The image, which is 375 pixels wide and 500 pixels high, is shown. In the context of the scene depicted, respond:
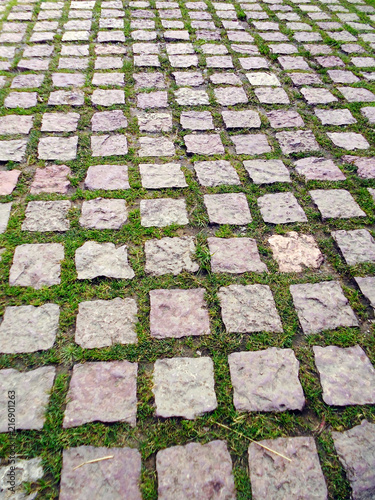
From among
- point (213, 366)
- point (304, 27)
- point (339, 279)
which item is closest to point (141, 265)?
point (213, 366)

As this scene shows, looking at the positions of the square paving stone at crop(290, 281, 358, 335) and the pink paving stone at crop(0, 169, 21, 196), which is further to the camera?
the pink paving stone at crop(0, 169, 21, 196)

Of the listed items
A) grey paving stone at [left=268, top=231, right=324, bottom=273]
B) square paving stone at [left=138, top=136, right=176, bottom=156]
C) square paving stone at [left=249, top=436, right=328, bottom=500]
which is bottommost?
square paving stone at [left=249, top=436, right=328, bottom=500]

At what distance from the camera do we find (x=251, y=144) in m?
3.59

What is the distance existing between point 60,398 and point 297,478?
121 centimetres

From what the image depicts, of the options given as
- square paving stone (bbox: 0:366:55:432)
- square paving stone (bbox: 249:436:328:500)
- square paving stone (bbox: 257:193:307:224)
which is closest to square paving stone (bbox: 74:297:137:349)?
square paving stone (bbox: 0:366:55:432)

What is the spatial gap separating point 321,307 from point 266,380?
64 centimetres

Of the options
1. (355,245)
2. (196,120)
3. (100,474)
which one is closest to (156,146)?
(196,120)

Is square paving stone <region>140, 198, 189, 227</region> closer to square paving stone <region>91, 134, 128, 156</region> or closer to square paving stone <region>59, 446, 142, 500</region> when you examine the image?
square paving stone <region>91, 134, 128, 156</region>

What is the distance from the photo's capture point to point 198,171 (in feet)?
10.8

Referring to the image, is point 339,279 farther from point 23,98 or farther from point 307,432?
point 23,98

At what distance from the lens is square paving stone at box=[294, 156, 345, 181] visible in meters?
3.29

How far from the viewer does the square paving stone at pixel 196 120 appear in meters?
3.74

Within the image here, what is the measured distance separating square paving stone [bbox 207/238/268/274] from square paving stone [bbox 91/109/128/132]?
1.66 m

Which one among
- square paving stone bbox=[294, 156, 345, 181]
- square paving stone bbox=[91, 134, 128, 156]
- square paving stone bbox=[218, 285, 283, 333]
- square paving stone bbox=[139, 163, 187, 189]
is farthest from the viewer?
square paving stone bbox=[91, 134, 128, 156]
